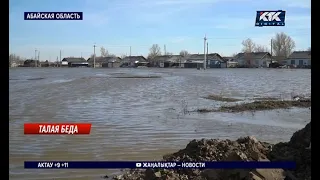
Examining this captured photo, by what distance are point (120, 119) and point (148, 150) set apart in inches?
173

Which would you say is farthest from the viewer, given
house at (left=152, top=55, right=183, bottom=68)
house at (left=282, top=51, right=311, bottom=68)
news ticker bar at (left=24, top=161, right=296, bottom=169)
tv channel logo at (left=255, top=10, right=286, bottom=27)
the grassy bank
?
house at (left=152, top=55, right=183, bottom=68)

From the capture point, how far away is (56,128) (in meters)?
4.35

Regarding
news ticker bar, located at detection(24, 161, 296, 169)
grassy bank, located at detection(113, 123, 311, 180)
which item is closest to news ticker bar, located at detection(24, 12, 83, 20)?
news ticker bar, located at detection(24, 161, 296, 169)

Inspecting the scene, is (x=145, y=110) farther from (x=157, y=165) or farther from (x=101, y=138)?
(x=157, y=165)

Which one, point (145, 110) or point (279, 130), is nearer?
point (279, 130)

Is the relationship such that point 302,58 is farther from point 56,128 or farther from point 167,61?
point 167,61

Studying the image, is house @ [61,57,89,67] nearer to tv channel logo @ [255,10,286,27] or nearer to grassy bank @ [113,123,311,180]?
grassy bank @ [113,123,311,180]

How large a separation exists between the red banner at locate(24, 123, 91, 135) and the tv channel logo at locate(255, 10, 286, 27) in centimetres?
248

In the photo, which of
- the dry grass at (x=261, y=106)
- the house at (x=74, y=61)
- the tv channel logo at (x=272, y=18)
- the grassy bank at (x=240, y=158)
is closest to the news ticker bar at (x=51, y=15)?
the tv channel logo at (x=272, y=18)

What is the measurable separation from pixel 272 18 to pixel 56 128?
2942mm

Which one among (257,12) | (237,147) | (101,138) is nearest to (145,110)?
(101,138)

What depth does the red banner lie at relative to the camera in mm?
4320
